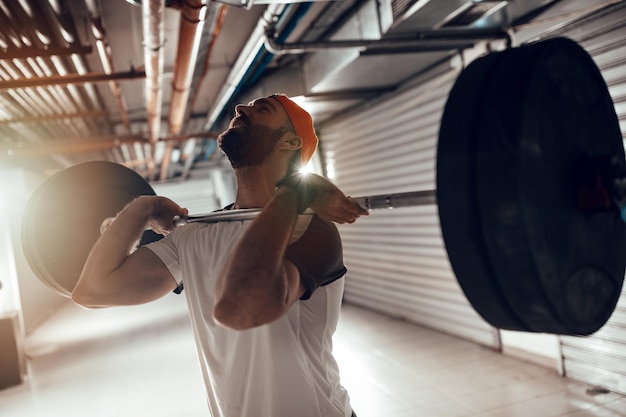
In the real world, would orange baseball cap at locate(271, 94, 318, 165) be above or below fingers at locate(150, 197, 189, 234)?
above

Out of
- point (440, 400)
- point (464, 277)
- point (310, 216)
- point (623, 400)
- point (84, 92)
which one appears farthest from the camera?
point (84, 92)

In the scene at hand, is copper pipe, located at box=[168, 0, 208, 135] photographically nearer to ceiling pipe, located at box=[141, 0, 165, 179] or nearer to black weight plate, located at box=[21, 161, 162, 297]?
ceiling pipe, located at box=[141, 0, 165, 179]

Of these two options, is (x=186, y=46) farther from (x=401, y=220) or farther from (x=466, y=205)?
(x=401, y=220)

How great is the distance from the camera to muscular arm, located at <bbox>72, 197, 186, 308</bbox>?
1.27 meters

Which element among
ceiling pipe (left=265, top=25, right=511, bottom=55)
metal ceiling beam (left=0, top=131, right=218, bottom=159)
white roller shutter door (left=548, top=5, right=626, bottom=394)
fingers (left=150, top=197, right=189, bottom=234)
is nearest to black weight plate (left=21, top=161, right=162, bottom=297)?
fingers (left=150, top=197, right=189, bottom=234)

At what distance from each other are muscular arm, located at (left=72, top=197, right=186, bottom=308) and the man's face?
333 millimetres

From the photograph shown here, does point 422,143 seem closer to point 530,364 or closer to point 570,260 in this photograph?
point 530,364

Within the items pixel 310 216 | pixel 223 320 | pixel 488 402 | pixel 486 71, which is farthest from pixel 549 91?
pixel 488 402

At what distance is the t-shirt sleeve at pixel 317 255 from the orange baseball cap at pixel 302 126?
0.92 ft

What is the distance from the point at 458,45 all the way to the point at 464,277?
371 centimetres

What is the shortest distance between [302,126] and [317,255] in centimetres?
43

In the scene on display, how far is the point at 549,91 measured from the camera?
0.90 metres

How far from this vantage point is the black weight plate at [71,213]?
190 cm

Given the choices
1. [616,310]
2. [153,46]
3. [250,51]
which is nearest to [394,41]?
[250,51]
